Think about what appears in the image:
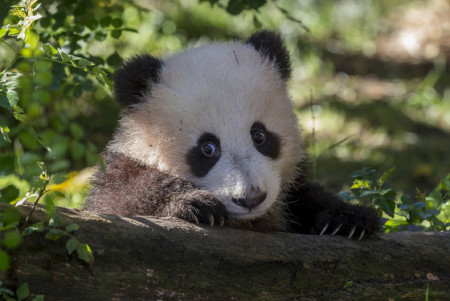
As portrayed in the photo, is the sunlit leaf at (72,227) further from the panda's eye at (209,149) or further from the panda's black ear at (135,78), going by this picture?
the panda's black ear at (135,78)

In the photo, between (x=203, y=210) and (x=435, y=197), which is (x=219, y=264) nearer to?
(x=203, y=210)

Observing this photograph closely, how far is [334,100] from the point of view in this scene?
850 centimetres

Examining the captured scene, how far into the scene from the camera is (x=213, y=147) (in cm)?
351

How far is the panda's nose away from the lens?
309 cm

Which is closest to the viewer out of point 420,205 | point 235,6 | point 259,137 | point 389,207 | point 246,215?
point 246,215

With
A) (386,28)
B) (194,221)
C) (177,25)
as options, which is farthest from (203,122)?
(386,28)

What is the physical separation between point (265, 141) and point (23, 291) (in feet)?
6.14

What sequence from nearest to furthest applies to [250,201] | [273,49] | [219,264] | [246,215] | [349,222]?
[219,264] → [250,201] → [246,215] → [349,222] → [273,49]

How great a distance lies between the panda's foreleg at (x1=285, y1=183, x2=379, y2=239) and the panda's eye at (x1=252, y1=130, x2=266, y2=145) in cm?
56

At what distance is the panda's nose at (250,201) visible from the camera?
10.1 ft

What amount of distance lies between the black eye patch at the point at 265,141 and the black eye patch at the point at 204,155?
244 mm

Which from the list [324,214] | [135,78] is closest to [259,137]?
[324,214]

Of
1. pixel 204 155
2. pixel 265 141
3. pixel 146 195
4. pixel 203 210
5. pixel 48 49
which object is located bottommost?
pixel 146 195

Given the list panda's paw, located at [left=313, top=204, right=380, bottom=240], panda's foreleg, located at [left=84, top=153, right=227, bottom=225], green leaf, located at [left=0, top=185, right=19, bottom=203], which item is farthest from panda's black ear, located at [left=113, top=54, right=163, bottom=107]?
green leaf, located at [left=0, top=185, right=19, bottom=203]
